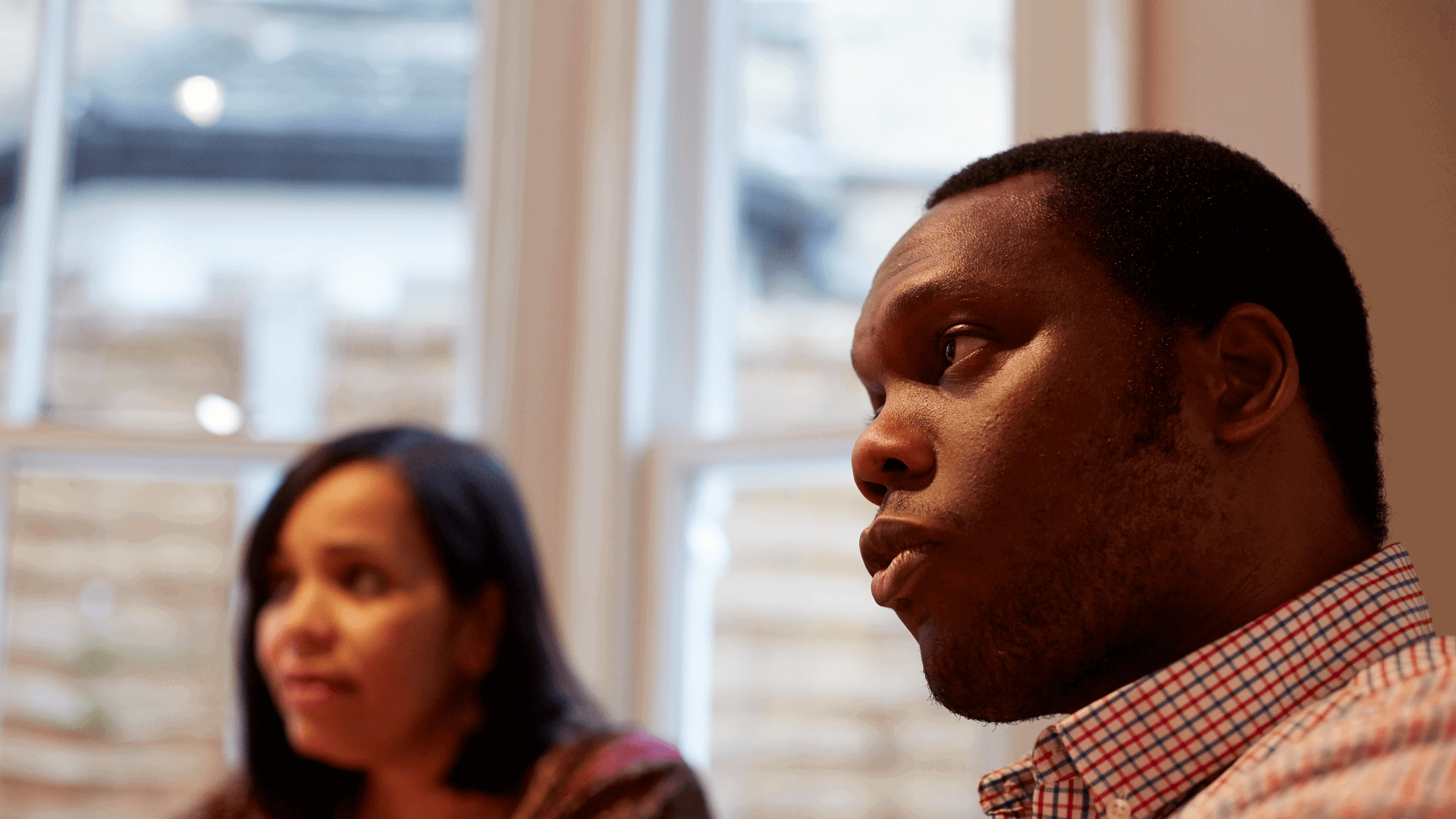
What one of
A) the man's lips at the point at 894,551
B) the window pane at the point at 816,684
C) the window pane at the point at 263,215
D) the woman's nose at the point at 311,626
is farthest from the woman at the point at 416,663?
the man's lips at the point at 894,551

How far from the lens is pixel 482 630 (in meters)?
1.55

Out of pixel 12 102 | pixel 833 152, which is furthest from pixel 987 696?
pixel 12 102

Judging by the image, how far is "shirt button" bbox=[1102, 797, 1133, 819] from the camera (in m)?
0.69

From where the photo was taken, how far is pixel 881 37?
5.76 feet

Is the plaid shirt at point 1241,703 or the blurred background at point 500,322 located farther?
the blurred background at point 500,322

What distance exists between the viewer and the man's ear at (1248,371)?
0.71 metres

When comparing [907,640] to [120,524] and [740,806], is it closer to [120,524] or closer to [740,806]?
[740,806]

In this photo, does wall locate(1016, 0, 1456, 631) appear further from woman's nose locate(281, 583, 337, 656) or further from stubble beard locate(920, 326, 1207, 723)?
woman's nose locate(281, 583, 337, 656)

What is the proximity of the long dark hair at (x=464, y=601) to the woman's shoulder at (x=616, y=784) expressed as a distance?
0.05m

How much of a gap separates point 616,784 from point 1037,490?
86cm

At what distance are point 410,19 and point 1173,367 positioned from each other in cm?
159

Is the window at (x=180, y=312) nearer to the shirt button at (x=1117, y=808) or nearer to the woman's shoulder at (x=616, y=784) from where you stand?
the woman's shoulder at (x=616, y=784)

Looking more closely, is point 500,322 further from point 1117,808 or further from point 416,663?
point 1117,808

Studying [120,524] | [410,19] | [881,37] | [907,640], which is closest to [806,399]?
[907,640]
